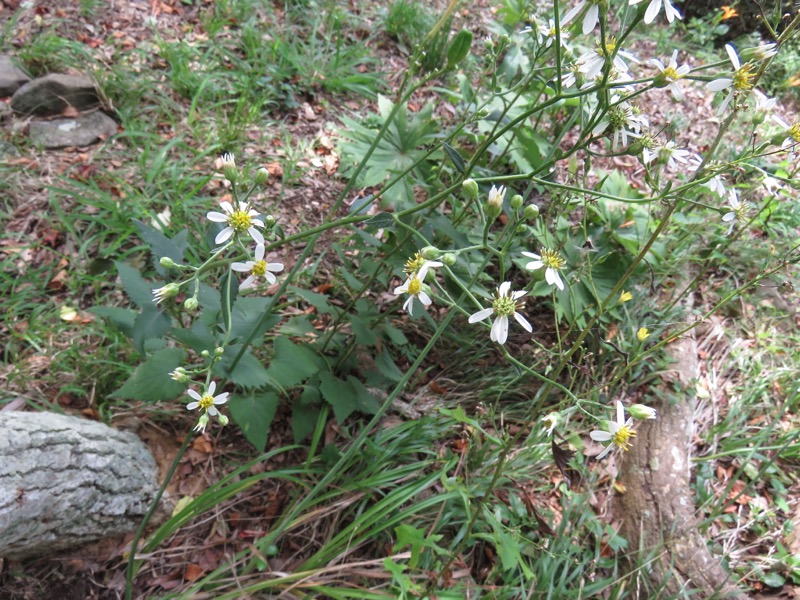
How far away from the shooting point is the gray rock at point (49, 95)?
2.80 meters

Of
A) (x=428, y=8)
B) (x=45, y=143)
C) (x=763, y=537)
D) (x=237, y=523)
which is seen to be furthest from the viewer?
(x=428, y=8)

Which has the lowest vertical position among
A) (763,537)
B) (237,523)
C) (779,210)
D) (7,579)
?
(7,579)

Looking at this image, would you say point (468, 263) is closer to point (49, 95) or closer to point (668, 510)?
point (668, 510)

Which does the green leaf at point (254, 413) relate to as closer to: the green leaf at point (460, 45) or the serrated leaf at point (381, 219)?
the serrated leaf at point (381, 219)

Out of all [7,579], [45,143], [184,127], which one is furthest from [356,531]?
[45,143]

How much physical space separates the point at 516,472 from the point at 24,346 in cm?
207

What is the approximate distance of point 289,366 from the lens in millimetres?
1650

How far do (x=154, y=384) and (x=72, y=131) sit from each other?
81.6 inches

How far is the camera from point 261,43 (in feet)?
11.3

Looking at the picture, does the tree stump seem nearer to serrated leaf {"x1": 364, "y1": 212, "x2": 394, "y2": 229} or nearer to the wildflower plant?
the wildflower plant

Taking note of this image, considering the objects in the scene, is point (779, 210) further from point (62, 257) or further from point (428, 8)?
point (62, 257)

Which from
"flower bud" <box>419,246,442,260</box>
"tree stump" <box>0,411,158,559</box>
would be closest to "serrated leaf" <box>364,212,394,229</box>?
"flower bud" <box>419,246,442,260</box>

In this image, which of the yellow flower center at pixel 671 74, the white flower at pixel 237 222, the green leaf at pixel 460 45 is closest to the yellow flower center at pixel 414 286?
the white flower at pixel 237 222

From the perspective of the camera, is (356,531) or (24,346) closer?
(356,531)
